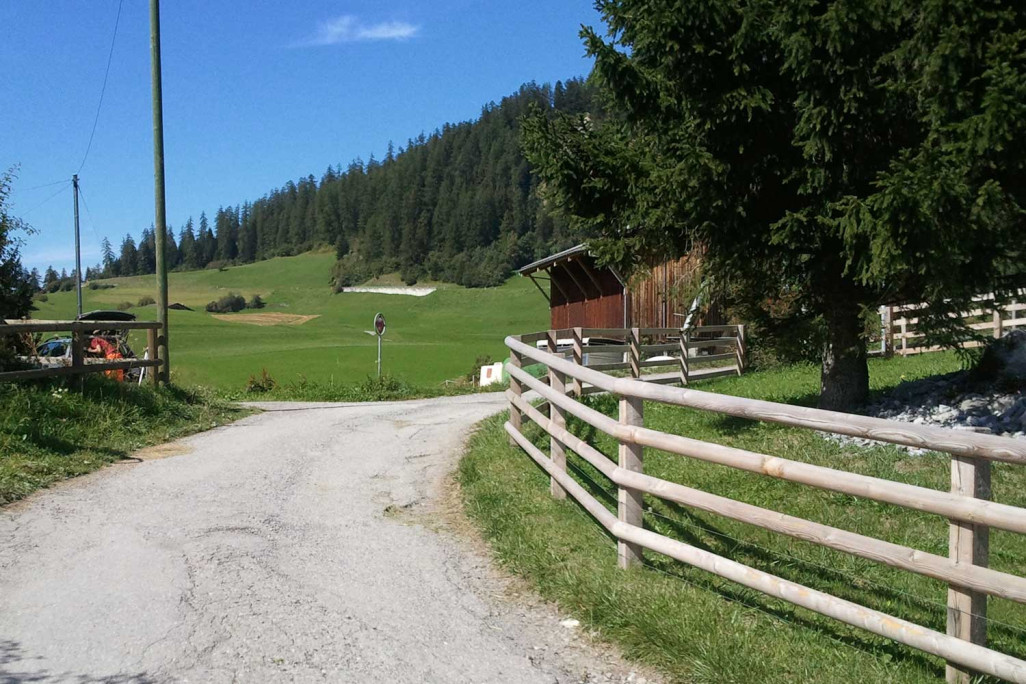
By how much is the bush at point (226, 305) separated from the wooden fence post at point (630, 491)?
129m

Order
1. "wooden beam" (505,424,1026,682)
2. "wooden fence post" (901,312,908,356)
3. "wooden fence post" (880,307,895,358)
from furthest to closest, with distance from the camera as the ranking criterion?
"wooden fence post" (901,312,908,356), "wooden fence post" (880,307,895,358), "wooden beam" (505,424,1026,682)

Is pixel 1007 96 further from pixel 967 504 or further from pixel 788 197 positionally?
pixel 967 504

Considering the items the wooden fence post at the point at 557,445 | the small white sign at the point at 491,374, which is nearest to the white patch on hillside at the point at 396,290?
the small white sign at the point at 491,374

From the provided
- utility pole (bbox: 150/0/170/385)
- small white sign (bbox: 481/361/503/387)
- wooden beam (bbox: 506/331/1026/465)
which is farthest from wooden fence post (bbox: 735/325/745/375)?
wooden beam (bbox: 506/331/1026/465)

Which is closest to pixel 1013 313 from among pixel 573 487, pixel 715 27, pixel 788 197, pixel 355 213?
pixel 788 197

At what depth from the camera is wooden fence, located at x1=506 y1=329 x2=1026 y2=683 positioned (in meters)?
3.53

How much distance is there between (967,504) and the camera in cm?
355

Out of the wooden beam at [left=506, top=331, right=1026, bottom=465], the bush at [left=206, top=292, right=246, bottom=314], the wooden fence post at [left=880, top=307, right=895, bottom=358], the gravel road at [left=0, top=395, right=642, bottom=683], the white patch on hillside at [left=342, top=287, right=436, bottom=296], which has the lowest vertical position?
the gravel road at [left=0, top=395, right=642, bottom=683]

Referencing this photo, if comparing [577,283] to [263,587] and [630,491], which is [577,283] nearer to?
[630,491]

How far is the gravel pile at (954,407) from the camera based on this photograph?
9.34 m

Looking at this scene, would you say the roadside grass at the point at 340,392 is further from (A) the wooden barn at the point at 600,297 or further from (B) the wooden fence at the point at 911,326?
(B) the wooden fence at the point at 911,326

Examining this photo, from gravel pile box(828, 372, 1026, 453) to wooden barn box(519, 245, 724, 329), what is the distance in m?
17.0

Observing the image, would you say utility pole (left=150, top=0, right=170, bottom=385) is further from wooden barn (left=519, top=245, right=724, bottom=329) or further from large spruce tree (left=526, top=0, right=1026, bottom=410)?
wooden barn (left=519, top=245, right=724, bottom=329)

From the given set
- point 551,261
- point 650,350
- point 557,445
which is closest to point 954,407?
point 557,445
